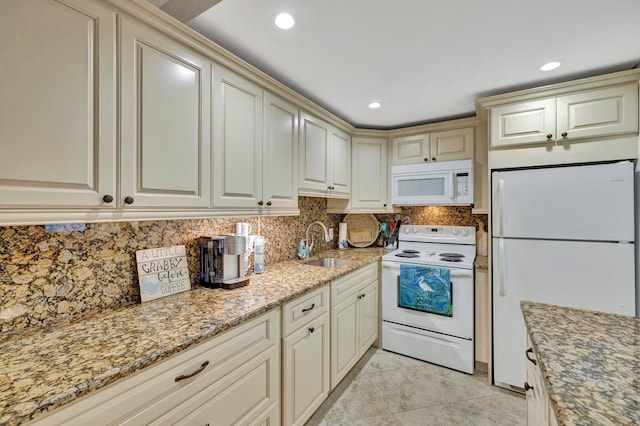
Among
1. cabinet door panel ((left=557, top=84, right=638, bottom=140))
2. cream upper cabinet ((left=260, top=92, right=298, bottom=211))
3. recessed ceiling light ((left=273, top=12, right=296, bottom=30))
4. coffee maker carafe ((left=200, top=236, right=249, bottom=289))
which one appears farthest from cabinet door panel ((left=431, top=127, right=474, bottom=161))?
coffee maker carafe ((left=200, top=236, right=249, bottom=289))

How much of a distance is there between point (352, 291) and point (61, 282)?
5.86ft

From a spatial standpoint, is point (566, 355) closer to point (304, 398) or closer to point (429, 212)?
point (304, 398)

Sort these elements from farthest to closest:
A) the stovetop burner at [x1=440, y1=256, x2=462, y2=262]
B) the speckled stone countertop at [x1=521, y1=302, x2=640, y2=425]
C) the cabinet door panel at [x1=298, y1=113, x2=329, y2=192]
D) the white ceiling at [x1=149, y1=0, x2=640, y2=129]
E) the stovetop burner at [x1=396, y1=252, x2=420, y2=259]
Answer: the stovetop burner at [x1=396, y1=252, x2=420, y2=259], the stovetop burner at [x1=440, y1=256, x2=462, y2=262], the cabinet door panel at [x1=298, y1=113, x2=329, y2=192], the white ceiling at [x1=149, y1=0, x2=640, y2=129], the speckled stone countertop at [x1=521, y1=302, x2=640, y2=425]

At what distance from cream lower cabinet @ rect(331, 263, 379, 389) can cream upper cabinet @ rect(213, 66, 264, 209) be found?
0.92 metres

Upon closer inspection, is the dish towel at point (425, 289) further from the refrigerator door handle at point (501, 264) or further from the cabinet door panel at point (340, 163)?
the cabinet door panel at point (340, 163)

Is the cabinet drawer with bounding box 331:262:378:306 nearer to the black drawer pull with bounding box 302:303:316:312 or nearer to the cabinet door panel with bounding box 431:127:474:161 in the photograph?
the black drawer pull with bounding box 302:303:316:312

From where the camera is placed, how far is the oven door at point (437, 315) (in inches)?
92.3

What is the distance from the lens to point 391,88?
216 centimetres

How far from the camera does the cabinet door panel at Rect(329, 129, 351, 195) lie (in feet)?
8.64

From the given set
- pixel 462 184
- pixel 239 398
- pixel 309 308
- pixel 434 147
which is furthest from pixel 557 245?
pixel 239 398

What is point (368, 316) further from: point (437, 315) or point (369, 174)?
point (369, 174)

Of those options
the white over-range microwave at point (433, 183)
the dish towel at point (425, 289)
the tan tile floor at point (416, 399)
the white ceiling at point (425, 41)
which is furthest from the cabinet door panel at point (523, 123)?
the tan tile floor at point (416, 399)

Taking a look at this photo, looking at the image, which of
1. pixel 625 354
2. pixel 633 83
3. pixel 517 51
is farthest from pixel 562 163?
pixel 625 354

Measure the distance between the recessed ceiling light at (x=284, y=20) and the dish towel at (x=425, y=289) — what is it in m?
2.09
